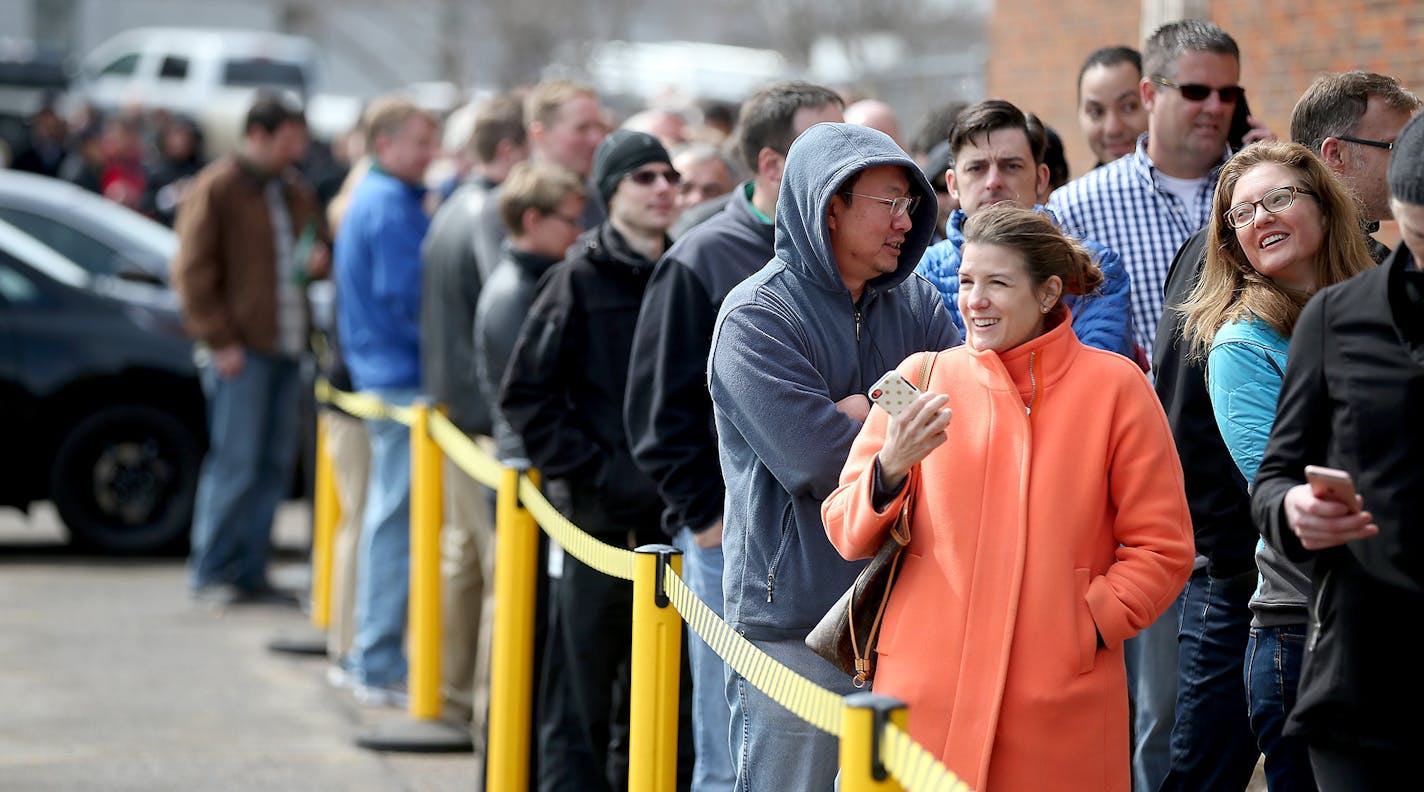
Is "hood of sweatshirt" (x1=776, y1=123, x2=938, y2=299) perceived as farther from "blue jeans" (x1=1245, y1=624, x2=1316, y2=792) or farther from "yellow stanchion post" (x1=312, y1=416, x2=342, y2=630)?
"yellow stanchion post" (x1=312, y1=416, x2=342, y2=630)

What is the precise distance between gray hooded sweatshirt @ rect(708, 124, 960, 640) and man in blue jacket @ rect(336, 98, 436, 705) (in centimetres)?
402

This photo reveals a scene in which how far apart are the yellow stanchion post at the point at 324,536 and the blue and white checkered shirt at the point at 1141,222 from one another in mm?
4731

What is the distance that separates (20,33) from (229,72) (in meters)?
16.6

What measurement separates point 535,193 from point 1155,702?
2823 mm

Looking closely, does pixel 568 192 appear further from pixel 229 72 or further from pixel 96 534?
pixel 229 72

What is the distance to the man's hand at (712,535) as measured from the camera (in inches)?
201

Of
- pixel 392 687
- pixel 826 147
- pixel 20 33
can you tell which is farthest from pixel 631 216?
pixel 20 33

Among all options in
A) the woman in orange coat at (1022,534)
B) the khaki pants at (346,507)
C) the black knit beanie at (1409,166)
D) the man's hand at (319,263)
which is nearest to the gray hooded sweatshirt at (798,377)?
the woman in orange coat at (1022,534)

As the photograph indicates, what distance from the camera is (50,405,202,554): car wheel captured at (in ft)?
36.4

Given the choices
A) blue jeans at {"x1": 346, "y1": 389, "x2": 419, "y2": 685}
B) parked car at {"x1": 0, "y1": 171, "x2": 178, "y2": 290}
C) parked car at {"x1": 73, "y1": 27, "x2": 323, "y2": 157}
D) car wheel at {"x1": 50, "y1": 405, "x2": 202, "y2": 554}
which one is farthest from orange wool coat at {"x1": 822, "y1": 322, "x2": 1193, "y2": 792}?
parked car at {"x1": 73, "y1": 27, "x2": 323, "y2": 157}

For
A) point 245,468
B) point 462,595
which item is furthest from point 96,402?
point 462,595

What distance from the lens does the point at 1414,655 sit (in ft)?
10.2

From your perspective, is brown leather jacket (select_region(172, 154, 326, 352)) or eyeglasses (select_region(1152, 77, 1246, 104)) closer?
eyeglasses (select_region(1152, 77, 1246, 104))

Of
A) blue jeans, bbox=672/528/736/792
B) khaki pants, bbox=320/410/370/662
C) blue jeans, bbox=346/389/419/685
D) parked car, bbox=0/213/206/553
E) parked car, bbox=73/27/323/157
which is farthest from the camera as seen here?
parked car, bbox=73/27/323/157
